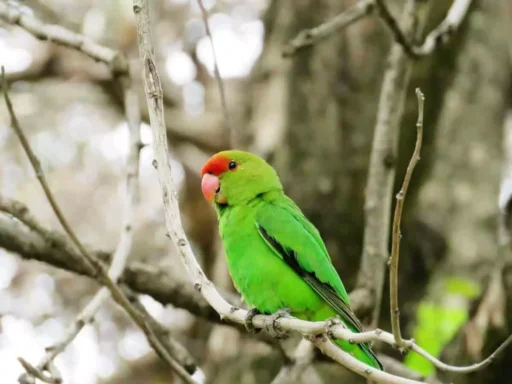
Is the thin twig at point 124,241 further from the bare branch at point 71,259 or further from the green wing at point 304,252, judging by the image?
the green wing at point 304,252

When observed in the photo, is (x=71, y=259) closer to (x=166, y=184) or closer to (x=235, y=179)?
(x=235, y=179)

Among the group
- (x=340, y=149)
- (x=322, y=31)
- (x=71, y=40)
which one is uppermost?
(x=71, y=40)

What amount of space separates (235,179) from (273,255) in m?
0.45

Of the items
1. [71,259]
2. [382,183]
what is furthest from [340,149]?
[71,259]

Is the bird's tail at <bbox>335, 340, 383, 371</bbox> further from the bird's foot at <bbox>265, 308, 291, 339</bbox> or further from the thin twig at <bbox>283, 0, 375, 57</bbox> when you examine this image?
the thin twig at <bbox>283, 0, 375, 57</bbox>

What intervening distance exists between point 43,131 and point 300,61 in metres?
3.23

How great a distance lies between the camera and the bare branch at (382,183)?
138 inches

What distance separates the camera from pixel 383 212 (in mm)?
3520

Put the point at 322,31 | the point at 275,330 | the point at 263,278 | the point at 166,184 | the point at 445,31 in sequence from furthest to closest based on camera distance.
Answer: the point at 445,31, the point at 322,31, the point at 263,278, the point at 275,330, the point at 166,184

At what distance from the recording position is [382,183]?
3559 mm

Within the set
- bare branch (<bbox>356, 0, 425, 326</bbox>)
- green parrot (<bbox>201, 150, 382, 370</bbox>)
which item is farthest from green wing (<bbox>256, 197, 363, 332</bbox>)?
bare branch (<bbox>356, 0, 425, 326</bbox>)

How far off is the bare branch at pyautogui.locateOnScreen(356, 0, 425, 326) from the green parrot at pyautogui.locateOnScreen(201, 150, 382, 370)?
1.33 feet

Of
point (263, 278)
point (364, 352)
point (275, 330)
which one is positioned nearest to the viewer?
point (275, 330)

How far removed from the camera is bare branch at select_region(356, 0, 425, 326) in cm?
351
